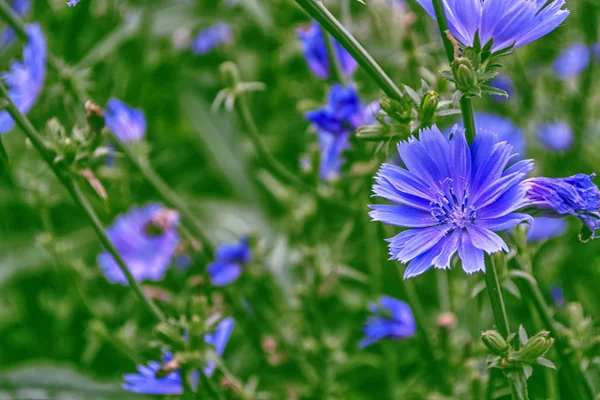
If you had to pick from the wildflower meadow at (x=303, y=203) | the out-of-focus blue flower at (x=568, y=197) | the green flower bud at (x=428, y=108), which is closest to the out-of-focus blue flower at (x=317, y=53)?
the wildflower meadow at (x=303, y=203)

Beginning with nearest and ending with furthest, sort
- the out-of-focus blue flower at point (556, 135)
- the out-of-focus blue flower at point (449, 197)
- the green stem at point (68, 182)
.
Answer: the out-of-focus blue flower at point (449, 197), the green stem at point (68, 182), the out-of-focus blue flower at point (556, 135)

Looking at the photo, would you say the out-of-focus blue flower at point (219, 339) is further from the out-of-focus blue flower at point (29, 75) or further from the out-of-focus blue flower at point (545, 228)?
the out-of-focus blue flower at point (545, 228)

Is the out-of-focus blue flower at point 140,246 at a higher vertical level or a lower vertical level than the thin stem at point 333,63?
lower

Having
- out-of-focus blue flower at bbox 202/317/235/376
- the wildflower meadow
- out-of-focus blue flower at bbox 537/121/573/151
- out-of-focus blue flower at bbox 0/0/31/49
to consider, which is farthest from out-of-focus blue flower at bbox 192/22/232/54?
out-of-focus blue flower at bbox 202/317/235/376

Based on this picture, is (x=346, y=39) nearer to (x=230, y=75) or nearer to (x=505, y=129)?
(x=230, y=75)

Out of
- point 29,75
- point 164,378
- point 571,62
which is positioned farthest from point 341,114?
point 571,62
